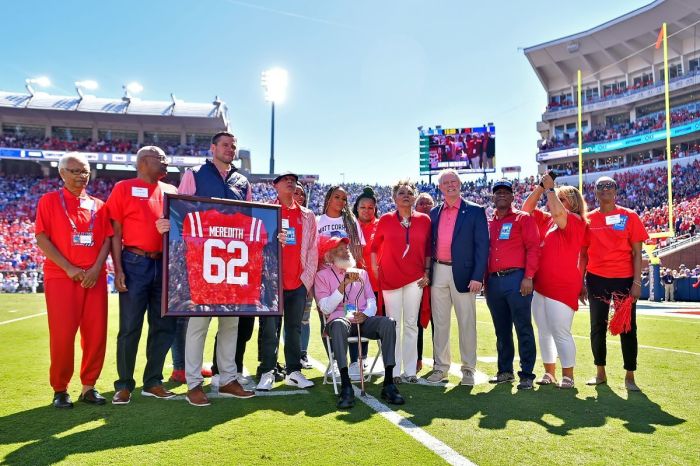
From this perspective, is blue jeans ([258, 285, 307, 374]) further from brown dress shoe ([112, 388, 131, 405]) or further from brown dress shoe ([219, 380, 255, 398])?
brown dress shoe ([112, 388, 131, 405])

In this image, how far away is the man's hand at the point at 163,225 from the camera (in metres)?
4.19

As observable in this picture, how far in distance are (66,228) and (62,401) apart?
55.1 inches

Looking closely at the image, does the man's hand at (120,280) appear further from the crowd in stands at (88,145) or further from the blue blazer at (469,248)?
the crowd in stands at (88,145)

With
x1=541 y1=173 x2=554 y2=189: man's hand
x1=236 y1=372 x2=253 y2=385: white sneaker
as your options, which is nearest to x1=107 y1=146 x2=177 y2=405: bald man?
x1=236 y1=372 x2=253 y2=385: white sneaker

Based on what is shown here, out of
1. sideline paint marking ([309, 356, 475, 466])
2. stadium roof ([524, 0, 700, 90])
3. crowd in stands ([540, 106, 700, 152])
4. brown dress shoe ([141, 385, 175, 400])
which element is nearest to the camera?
sideline paint marking ([309, 356, 475, 466])

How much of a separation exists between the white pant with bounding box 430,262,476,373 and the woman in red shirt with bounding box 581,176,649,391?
123 cm

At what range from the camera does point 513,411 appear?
411cm

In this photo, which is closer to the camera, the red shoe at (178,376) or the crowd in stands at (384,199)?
the red shoe at (178,376)

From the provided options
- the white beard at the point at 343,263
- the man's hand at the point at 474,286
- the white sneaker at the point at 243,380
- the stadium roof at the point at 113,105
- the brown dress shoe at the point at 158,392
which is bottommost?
the white sneaker at the point at 243,380

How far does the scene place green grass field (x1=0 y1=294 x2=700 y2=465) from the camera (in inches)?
121

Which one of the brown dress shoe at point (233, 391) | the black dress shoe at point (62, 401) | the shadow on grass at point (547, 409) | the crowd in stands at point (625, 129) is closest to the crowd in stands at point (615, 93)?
the crowd in stands at point (625, 129)

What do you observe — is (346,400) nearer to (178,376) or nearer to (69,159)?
(178,376)

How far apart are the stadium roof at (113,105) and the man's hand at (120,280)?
46.2m

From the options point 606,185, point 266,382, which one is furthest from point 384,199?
point 266,382
